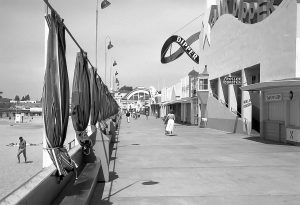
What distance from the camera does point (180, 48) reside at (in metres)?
44.2

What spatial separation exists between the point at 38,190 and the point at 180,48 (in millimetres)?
40330

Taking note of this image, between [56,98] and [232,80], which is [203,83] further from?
[56,98]

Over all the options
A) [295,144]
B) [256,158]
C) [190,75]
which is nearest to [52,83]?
[256,158]

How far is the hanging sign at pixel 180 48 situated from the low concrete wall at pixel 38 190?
35039 millimetres

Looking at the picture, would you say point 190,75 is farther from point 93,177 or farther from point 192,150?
point 93,177

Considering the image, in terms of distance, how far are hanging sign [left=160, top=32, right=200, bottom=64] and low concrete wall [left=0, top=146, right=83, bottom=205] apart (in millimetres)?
35039

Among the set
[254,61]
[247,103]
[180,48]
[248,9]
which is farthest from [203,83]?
[254,61]

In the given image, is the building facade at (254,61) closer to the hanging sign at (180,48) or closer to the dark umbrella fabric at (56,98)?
the hanging sign at (180,48)

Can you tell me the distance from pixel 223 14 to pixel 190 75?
1290 cm

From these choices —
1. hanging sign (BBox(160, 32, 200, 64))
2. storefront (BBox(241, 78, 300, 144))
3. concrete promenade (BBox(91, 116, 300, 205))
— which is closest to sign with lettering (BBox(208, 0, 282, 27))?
storefront (BBox(241, 78, 300, 144))

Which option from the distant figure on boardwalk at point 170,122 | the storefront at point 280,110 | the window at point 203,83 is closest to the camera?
the storefront at point 280,110

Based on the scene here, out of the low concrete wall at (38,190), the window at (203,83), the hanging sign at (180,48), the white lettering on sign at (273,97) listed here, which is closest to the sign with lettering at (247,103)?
the white lettering on sign at (273,97)

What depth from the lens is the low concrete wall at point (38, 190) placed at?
413 centimetres

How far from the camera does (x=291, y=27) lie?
Result: 1753 centimetres
